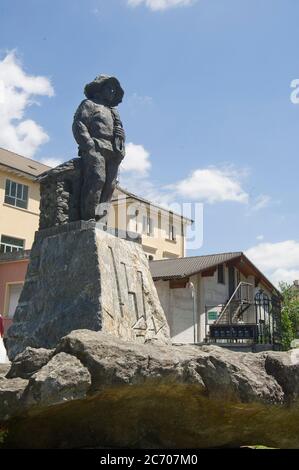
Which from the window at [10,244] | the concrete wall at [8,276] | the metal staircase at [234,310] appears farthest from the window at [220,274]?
the window at [10,244]

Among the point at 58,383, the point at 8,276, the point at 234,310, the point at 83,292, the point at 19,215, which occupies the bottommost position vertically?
the point at 58,383

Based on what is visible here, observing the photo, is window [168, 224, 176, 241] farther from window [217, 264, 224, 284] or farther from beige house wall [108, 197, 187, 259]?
window [217, 264, 224, 284]

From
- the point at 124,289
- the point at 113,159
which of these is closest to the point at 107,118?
the point at 113,159

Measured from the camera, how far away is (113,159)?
7.40 meters

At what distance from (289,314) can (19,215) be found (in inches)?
563

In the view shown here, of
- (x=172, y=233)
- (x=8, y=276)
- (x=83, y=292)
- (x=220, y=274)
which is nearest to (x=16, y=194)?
(x=8, y=276)

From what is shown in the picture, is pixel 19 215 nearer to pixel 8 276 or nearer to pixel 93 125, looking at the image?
pixel 8 276

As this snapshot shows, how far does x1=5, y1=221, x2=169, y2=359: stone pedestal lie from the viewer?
5.83 metres

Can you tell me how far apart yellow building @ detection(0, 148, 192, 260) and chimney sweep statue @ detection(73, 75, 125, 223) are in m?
16.0

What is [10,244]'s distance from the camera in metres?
27.0

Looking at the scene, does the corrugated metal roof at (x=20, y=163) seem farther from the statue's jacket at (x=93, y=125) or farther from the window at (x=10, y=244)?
the statue's jacket at (x=93, y=125)

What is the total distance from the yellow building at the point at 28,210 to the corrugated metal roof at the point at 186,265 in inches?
89.7
